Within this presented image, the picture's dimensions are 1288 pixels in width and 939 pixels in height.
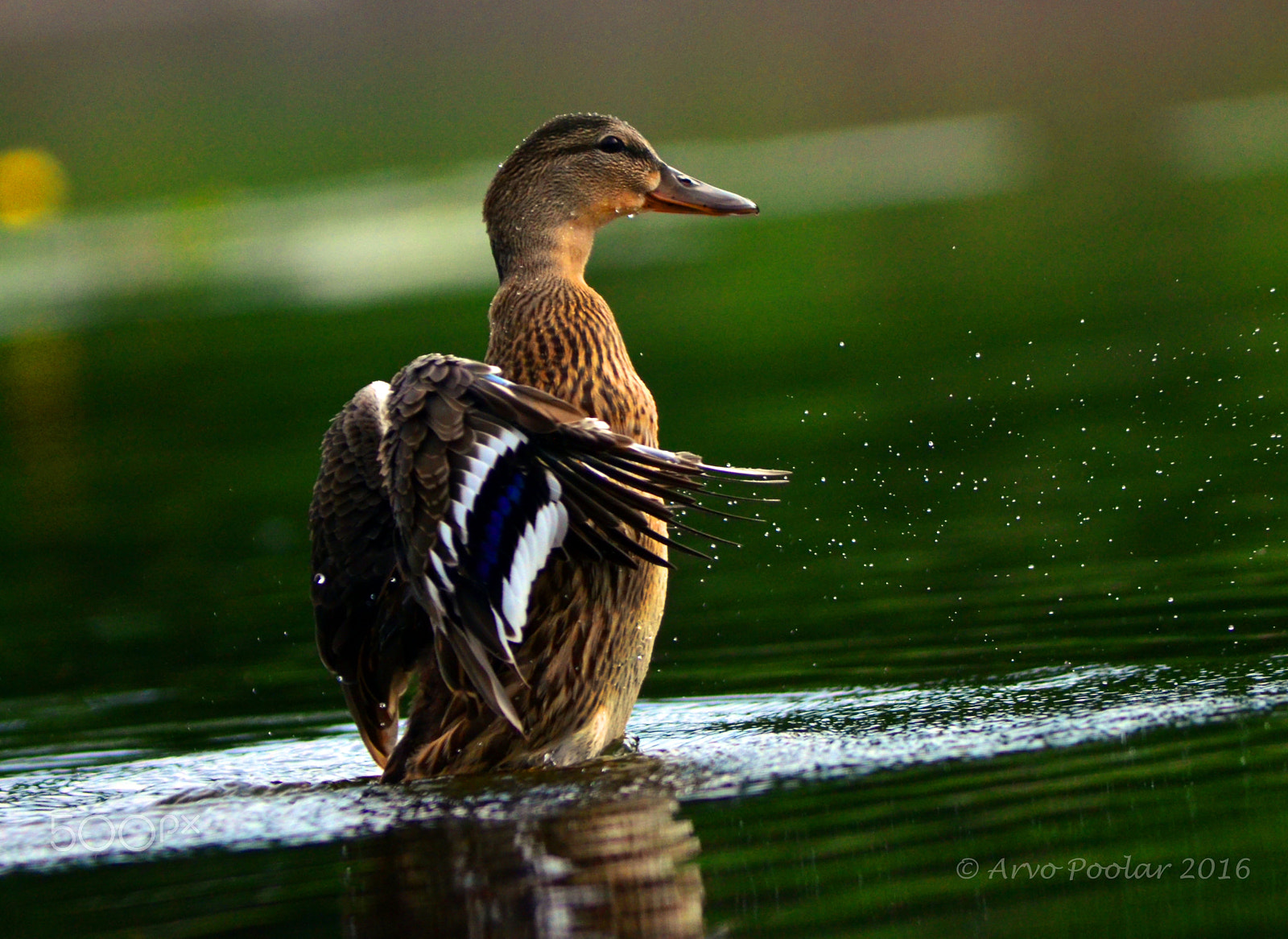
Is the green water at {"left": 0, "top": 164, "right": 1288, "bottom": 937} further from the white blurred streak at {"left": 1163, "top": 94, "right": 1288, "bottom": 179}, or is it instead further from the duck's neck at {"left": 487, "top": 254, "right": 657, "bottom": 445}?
the white blurred streak at {"left": 1163, "top": 94, "right": 1288, "bottom": 179}

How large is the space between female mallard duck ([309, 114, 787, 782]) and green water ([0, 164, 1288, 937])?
27 centimetres

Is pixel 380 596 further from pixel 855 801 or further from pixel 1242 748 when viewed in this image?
pixel 1242 748

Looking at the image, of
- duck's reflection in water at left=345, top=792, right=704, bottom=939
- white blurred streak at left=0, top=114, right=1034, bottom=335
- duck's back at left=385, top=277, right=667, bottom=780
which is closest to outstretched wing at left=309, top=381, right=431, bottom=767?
duck's back at left=385, top=277, right=667, bottom=780

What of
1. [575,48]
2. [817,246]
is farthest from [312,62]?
[817,246]

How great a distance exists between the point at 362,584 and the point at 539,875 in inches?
75.8

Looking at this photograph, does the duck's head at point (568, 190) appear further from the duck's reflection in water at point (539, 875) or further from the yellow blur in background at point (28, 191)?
the yellow blur in background at point (28, 191)

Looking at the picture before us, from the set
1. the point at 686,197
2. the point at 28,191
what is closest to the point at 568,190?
the point at 686,197

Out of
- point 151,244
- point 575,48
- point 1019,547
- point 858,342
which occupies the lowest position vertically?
point 1019,547

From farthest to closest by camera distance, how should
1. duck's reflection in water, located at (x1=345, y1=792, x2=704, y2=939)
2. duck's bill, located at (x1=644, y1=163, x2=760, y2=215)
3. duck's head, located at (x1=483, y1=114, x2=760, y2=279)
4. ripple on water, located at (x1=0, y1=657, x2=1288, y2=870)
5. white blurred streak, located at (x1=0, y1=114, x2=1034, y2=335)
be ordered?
white blurred streak, located at (x1=0, y1=114, x2=1034, y2=335), duck's bill, located at (x1=644, y1=163, x2=760, y2=215), duck's head, located at (x1=483, y1=114, x2=760, y2=279), ripple on water, located at (x1=0, y1=657, x2=1288, y2=870), duck's reflection in water, located at (x1=345, y1=792, x2=704, y2=939)

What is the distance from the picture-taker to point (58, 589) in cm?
958

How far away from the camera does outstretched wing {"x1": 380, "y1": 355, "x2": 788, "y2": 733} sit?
5387 millimetres

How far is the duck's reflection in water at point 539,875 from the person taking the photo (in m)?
4.32

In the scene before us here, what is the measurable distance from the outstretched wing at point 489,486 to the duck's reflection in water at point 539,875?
1.43 ft

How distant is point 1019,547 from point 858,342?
596 centimetres
